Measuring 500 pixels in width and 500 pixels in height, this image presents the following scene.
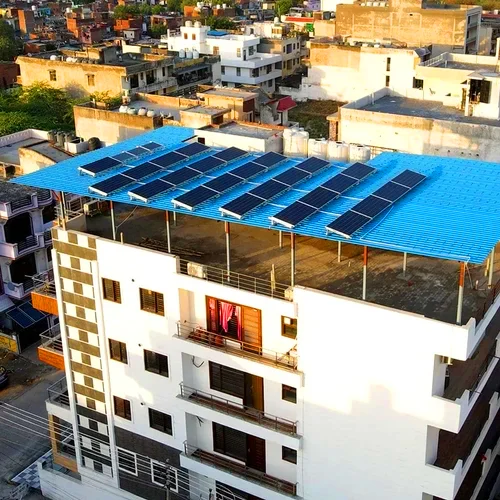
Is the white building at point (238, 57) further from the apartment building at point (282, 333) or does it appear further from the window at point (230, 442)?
the window at point (230, 442)

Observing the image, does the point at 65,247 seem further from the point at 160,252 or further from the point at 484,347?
the point at 484,347

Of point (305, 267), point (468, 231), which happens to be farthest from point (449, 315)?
point (305, 267)

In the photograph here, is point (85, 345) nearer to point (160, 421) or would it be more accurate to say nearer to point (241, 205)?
point (160, 421)

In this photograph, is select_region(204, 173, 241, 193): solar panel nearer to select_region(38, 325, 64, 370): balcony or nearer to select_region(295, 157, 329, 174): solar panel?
select_region(295, 157, 329, 174): solar panel

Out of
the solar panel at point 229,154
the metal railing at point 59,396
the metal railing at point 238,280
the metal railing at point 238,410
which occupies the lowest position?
the metal railing at point 59,396

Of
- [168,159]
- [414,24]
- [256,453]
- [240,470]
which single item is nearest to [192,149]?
[168,159]

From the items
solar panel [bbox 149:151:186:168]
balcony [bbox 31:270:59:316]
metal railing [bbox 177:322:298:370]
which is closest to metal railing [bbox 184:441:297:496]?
metal railing [bbox 177:322:298:370]

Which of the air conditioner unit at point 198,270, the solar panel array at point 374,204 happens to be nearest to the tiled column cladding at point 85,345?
the air conditioner unit at point 198,270
